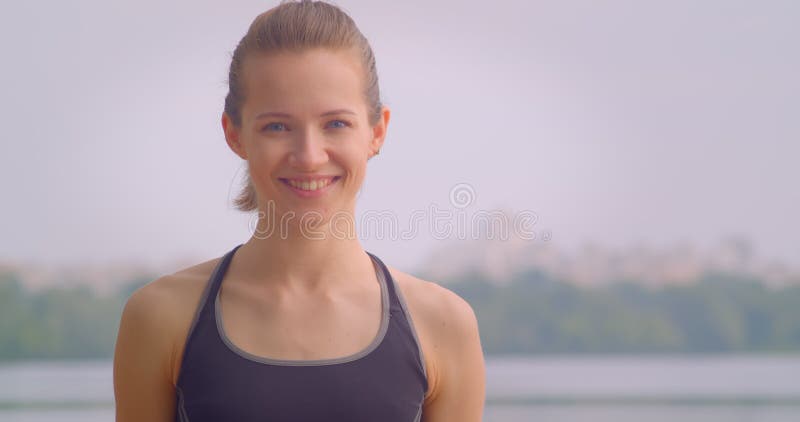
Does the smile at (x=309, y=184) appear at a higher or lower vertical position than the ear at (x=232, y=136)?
lower

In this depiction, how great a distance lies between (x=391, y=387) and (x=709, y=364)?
92.1 inches

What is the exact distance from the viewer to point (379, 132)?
1.13 m

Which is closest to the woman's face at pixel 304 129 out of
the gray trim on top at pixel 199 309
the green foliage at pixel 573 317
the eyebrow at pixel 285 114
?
the eyebrow at pixel 285 114

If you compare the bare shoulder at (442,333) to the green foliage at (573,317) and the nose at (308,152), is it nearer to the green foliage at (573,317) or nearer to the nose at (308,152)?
the nose at (308,152)

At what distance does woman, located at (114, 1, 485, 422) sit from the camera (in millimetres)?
1011

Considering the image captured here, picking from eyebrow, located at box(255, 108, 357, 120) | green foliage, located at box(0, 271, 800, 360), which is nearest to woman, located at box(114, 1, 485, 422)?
eyebrow, located at box(255, 108, 357, 120)

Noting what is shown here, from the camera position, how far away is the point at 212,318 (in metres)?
1.04

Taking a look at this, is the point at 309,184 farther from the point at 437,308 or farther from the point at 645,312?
the point at 645,312

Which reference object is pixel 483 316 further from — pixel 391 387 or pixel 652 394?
pixel 391 387

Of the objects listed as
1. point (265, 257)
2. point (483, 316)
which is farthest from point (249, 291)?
point (483, 316)

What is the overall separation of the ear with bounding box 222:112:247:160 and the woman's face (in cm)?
4

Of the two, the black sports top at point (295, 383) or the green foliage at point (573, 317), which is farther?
the green foliage at point (573, 317)

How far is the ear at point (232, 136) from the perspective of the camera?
3.61ft

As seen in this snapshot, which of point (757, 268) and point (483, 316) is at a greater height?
point (757, 268)
